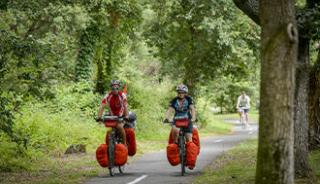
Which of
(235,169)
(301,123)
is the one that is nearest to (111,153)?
(235,169)

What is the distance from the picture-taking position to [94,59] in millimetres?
31125

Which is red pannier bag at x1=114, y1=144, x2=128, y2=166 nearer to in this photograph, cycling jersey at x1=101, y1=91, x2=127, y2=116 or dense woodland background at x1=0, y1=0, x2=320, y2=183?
cycling jersey at x1=101, y1=91, x2=127, y2=116

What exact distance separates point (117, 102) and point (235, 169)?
10.5ft

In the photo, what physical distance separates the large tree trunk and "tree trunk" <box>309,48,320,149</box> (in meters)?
6.98

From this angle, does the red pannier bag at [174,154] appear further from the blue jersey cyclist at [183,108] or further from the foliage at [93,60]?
the foliage at [93,60]

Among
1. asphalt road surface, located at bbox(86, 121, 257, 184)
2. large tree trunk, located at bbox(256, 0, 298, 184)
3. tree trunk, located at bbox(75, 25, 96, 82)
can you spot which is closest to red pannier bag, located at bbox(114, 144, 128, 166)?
asphalt road surface, located at bbox(86, 121, 257, 184)

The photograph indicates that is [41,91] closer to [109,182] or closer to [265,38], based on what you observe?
[109,182]

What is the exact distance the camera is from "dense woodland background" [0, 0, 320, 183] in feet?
50.5

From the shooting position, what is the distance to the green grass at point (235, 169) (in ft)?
43.0

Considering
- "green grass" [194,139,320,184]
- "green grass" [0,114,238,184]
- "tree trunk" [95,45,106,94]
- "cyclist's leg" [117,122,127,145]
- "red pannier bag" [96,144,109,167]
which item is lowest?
"green grass" [0,114,238,184]

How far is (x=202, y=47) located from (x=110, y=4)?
6.30 metres

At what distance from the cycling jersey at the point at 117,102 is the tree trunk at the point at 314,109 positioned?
455 cm

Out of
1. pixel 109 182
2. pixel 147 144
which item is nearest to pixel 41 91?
pixel 109 182

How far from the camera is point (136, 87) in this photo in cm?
3094
